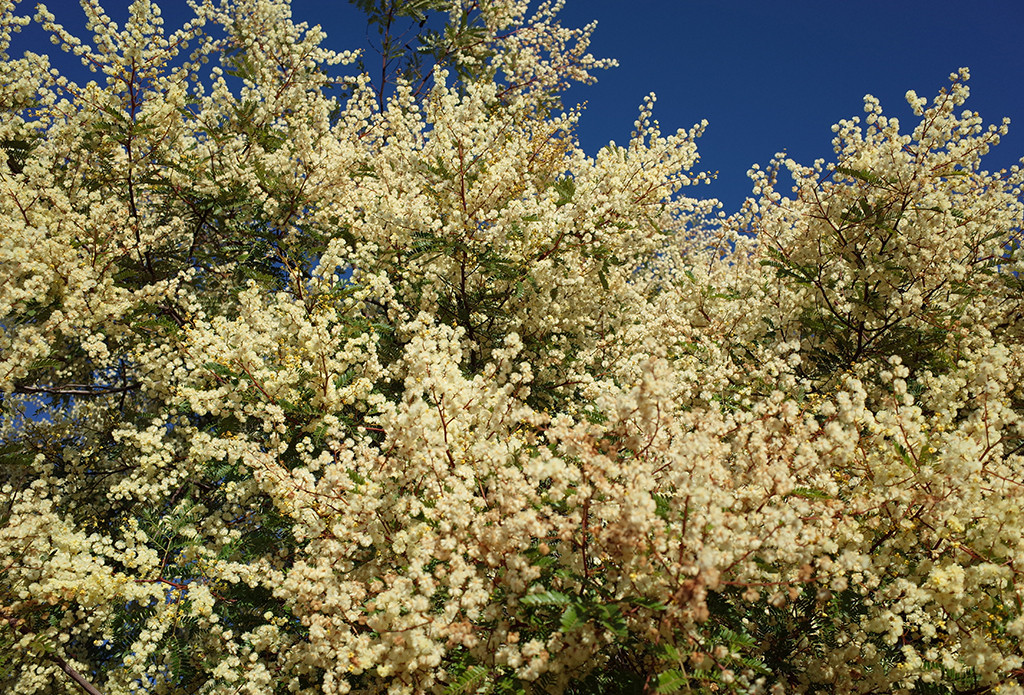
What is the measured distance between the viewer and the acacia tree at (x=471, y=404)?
306 centimetres

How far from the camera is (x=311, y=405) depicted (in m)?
4.63

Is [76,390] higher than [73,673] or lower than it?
higher

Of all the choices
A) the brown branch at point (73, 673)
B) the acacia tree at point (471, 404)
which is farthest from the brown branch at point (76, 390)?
the brown branch at point (73, 673)

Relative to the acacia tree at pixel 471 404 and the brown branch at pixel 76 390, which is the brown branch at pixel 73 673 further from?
the brown branch at pixel 76 390

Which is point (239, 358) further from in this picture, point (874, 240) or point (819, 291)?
point (874, 240)

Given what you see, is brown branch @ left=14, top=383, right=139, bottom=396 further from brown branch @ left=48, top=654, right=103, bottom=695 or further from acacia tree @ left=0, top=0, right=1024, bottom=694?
brown branch @ left=48, top=654, right=103, bottom=695

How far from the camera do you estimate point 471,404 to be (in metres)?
4.05

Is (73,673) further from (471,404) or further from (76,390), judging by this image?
(471,404)

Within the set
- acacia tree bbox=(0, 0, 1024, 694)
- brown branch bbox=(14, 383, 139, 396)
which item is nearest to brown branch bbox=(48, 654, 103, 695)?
acacia tree bbox=(0, 0, 1024, 694)

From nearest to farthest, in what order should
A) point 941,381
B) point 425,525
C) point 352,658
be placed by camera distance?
point 352,658, point 425,525, point 941,381

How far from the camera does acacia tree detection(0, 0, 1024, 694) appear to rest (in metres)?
3.06

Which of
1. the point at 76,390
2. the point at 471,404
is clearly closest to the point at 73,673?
the point at 76,390

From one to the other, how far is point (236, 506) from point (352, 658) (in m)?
3.74

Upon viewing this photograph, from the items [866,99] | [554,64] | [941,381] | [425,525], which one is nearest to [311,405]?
[425,525]
